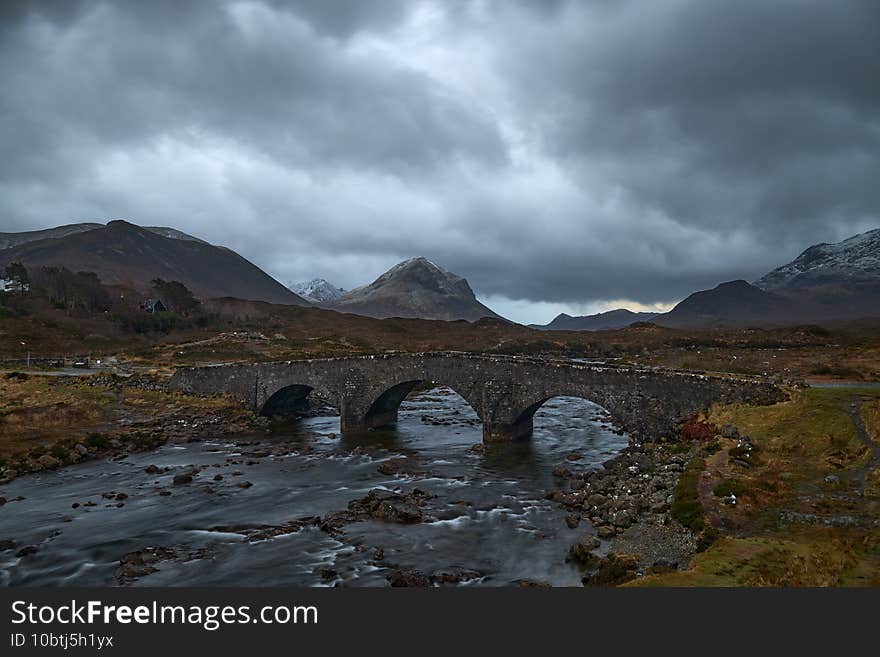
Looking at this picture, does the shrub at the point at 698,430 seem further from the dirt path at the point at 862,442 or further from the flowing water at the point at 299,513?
the flowing water at the point at 299,513

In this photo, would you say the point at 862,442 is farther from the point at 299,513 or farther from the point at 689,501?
the point at 299,513

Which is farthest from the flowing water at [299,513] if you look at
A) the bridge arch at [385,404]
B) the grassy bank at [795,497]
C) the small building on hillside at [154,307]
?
the small building on hillside at [154,307]

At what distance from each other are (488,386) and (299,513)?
17138 millimetres

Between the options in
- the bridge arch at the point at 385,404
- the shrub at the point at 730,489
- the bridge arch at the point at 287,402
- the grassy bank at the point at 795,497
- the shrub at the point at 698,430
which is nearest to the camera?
the grassy bank at the point at 795,497

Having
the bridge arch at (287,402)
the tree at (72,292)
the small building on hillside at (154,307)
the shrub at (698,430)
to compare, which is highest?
the tree at (72,292)

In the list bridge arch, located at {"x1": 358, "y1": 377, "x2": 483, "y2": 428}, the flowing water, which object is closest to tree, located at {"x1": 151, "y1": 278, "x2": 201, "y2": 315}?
bridge arch, located at {"x1": 358, "y1": 377, "x2": 483, "y2": 428}

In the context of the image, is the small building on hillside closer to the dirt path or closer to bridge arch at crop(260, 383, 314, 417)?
bridge arch at crop(260, 383, 314, 417)

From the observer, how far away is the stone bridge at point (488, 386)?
2891 cm

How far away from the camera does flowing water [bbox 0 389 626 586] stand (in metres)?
18.6

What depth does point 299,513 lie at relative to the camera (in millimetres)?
24844

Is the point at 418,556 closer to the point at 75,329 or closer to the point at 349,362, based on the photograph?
the point at 349,362

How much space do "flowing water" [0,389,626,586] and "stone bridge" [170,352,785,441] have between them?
320 cm

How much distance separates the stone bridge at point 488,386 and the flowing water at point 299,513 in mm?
3204

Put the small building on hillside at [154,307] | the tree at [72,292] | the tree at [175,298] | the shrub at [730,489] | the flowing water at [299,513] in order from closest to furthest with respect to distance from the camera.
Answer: the shrub at [730,489] < the flowing water at [299,513] < the tree at [72,292] < the small building on hillside at [154,307] < the tree at [175,298]
